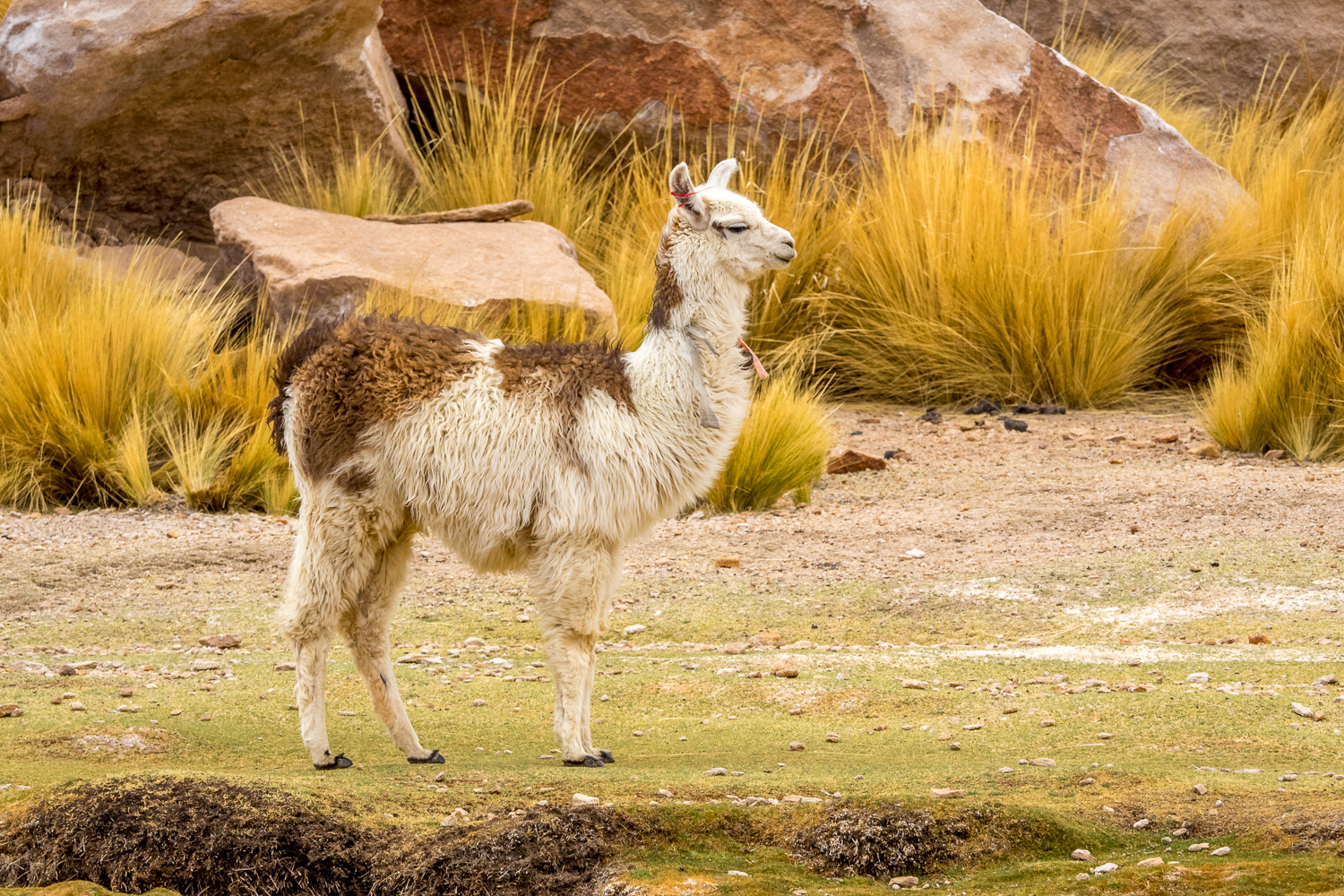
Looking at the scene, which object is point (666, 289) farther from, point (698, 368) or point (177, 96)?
point (177, 96)

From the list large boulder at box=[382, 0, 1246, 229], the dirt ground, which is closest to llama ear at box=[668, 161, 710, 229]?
the dirt ground

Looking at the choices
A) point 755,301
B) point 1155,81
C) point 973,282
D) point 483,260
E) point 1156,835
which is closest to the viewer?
point 1156,835

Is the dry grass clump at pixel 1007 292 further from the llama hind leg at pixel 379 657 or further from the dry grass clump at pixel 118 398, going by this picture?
the llama hind leg at pixel 379 657

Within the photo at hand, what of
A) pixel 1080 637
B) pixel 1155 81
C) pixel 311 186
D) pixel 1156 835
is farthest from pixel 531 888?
pixel 1155 81

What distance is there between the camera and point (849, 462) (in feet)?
28.4

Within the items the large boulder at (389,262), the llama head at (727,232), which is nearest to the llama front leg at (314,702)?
the llama head at (727,232)

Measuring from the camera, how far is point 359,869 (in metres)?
3.13

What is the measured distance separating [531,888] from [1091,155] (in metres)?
9.25

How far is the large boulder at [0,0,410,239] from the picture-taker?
977cm

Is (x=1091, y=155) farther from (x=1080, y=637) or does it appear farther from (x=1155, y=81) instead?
(x=1080, y=637)

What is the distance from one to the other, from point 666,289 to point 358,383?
0.91 metres

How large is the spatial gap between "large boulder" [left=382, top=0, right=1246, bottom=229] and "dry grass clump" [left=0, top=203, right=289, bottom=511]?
3.86 m

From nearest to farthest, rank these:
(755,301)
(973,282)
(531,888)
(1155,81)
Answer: (531,888) < (973,282) < (755,301) < (1155,81)

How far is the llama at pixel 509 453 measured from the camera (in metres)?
3.99
